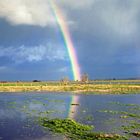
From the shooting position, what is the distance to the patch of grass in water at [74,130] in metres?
32.8

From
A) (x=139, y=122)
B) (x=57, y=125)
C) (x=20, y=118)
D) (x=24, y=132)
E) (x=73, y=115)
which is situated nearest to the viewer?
(x=24, y=132)

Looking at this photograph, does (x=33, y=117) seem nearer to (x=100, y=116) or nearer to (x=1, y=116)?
(x=1, y=116)

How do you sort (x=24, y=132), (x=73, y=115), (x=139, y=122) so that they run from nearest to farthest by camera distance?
1. (x=24, y=132)
2. (x=139, y=122)
3. (x=73, y=115)

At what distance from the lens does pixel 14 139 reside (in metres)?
33.0

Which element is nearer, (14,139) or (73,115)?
(14,139)

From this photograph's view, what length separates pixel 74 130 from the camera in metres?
37.0

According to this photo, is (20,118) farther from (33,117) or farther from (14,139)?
(14,139)

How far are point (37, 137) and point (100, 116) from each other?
1724 centimetres

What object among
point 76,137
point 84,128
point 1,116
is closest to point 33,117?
point 1,116

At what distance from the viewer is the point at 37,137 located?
34.0m

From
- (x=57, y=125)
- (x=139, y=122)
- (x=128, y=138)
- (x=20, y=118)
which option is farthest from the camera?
(x=20, y=118)

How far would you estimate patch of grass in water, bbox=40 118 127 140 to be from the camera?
32750mm

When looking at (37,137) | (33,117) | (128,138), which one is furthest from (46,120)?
(128,138)

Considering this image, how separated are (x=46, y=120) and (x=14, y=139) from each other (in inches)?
480
